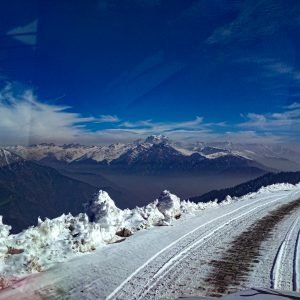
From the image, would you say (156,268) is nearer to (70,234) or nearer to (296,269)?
(296,269)

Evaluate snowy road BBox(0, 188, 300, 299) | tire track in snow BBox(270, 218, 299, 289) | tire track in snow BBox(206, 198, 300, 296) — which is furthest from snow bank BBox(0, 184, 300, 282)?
tire track in snow BBox(270, 218, 299, 289)

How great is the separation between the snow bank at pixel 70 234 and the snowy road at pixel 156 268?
1.22 ft

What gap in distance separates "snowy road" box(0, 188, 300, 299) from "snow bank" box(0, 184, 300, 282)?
14.7 inches

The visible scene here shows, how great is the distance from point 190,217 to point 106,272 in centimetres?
898

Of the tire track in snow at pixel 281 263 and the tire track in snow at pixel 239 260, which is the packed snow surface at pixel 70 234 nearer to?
the tire track in snow at pixel 239 260

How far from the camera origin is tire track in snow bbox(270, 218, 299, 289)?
857cm

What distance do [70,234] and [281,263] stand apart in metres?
5.38

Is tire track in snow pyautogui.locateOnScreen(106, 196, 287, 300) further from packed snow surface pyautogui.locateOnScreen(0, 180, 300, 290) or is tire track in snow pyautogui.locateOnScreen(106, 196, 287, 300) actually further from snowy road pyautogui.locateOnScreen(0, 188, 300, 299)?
packed snow surface pyautogui.locateOnScreen(0, 180, 300, 290)

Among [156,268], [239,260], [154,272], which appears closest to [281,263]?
[239,260]

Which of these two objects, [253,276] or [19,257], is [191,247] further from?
[19,257]

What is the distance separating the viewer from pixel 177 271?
30.6 feet

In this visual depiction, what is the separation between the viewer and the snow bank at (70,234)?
921cm

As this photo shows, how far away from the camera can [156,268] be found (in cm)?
954

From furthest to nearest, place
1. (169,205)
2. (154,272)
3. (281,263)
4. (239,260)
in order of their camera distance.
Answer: (169,205) < (239,260) < (281,263) < (154,272)
